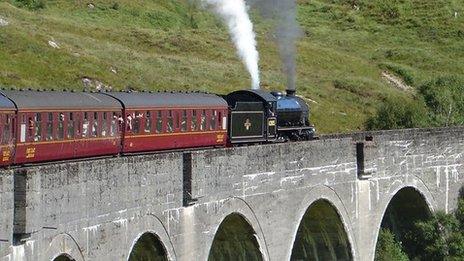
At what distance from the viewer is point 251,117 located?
33781mm

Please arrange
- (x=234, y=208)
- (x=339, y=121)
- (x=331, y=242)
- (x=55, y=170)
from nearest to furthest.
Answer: (x=55, y=170), (x=234, y=208), (x=331, y=242), (x=339, y=121)

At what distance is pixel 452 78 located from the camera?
207ft

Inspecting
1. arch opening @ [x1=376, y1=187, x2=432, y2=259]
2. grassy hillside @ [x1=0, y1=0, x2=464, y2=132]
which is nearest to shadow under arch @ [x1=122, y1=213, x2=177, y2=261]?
arch opening @ [x1=376, y1=187, x2=432, y2=259]

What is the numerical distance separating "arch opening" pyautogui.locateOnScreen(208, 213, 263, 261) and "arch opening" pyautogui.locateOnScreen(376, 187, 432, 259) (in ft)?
39.0

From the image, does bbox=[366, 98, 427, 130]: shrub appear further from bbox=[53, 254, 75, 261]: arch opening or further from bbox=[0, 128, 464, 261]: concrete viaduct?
bbox=[53, 254, 75, 261]: arch opening

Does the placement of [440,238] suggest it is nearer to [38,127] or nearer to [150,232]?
[150,232]

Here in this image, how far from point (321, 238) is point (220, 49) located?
39.2 m

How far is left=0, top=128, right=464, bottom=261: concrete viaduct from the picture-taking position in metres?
20.8

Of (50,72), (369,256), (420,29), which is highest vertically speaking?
(420,29)

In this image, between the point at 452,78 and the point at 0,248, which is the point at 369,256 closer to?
the point at 0,248

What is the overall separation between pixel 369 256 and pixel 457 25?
60.3 m

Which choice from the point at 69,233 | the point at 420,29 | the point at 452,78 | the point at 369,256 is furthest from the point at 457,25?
the point at 69,233

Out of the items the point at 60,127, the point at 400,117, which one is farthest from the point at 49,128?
the point at 400,117

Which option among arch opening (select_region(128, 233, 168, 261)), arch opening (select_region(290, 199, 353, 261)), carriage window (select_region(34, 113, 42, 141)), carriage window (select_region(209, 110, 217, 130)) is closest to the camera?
carriage window (select_region(34, 113, 42, 141))
